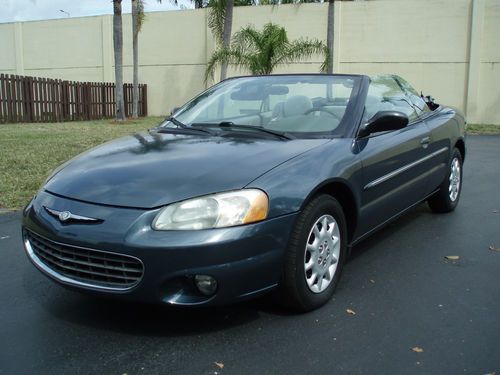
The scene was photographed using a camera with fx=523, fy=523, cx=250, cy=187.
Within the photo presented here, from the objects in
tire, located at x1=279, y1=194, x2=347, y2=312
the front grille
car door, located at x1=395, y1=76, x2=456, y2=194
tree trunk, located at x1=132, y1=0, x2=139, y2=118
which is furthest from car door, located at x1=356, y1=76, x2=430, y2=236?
tree trunk, located at x1=132, y1=0, x2=139, y2=118

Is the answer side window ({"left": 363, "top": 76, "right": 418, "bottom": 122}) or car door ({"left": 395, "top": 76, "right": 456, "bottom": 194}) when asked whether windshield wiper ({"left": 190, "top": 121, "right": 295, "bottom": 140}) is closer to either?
side window ({"left": 363, "top": 76, "right": 418, "bottom": 122})

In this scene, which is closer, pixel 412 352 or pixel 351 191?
pixel 412 352

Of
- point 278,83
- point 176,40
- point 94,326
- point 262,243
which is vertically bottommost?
point 94,326

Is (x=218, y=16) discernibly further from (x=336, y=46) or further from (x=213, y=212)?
(x=213, y=212)

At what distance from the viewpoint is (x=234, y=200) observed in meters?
2.68

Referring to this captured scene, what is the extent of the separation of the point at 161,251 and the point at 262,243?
1.71 feet

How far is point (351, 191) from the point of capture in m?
3.37

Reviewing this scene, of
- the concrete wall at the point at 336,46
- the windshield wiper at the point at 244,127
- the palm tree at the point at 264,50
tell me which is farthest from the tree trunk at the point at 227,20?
the windshield wiper at the point at 244,127

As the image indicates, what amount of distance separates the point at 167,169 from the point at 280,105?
136 centimetres

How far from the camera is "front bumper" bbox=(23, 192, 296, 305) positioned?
255 centimetres

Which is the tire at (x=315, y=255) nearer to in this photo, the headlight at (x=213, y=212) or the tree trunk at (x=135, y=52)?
the headlight at (x=213, y=212)

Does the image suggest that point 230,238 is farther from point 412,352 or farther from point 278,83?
point 278,83

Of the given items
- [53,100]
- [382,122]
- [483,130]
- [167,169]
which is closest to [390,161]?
[382,122]

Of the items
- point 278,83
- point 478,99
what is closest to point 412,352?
point 278,83
